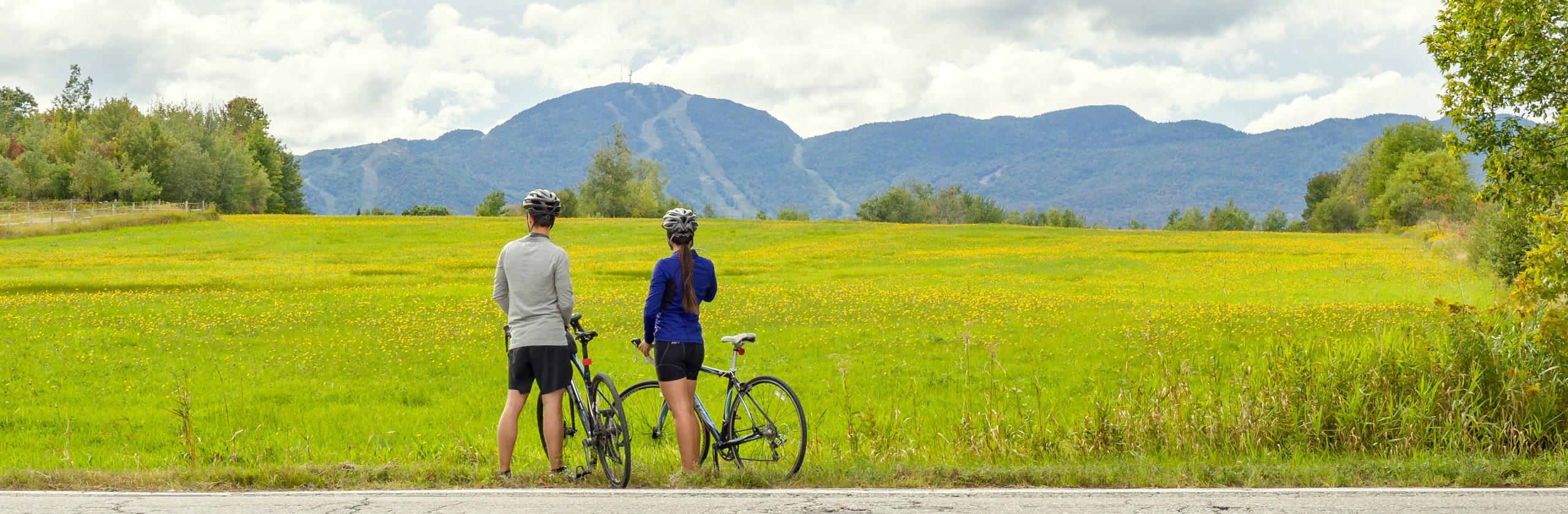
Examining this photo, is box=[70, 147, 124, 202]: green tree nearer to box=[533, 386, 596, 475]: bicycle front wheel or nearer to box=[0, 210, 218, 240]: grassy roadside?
box=[0, 210, 218, 240]: grassy roadside

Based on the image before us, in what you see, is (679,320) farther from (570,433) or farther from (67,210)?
(67,210)

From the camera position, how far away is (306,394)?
1427 centimetres

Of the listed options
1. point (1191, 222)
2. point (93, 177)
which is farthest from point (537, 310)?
point (1191, 222)

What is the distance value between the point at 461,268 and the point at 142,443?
32549 mm

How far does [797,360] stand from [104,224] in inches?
2362

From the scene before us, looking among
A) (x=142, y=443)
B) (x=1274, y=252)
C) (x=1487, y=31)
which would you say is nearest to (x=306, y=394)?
(x=142, y=443)

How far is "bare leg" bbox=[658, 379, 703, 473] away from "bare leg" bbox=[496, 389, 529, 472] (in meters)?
1.05

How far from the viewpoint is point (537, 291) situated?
286 inches

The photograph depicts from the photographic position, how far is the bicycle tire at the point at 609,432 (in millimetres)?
7250

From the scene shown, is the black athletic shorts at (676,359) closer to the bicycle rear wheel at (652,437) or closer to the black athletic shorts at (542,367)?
the bicycle rear wheel at (652,437)

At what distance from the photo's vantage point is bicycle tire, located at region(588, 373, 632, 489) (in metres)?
7.25

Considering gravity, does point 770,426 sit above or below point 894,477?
above

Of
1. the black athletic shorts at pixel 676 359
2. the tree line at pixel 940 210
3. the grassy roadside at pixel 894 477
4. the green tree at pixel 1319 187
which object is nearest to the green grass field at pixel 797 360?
the grassy roadside at pixel 894 477

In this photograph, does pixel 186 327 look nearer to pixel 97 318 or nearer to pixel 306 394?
pixel 97 318
